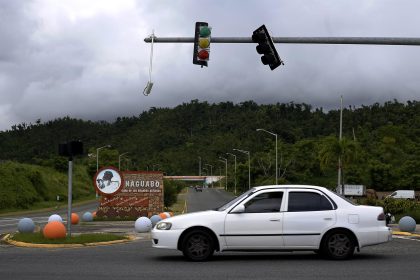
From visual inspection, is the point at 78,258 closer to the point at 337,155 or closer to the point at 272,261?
the point at 272,261

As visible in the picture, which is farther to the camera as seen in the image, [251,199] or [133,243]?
[133,243]

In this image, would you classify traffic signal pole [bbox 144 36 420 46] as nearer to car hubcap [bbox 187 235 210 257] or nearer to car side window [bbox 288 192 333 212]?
car side window [bbox 288 192 333 212]

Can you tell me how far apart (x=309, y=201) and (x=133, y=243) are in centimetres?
632

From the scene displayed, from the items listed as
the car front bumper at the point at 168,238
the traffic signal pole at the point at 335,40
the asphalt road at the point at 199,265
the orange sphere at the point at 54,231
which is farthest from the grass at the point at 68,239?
the traffic signal pole at the point at 335,40

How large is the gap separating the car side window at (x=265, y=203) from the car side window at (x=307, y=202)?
27 cm

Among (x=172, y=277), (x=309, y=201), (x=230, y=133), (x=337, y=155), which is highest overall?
(x=230, y=133)

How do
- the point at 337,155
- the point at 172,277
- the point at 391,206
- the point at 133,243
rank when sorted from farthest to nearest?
the point at 337,155 → the point at 391,206 → the point at 133,243 → the point at 172,277

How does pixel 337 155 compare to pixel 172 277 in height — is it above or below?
above

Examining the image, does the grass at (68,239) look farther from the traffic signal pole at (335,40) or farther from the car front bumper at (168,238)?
the traffic signal pole at (335,40)

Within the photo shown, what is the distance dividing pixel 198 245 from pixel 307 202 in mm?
2439

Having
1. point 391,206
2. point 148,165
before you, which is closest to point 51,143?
point 148,165

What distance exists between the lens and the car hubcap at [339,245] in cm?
1276

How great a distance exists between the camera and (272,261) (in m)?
12.9

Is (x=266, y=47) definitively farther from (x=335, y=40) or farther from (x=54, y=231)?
(x=54, y=231)
